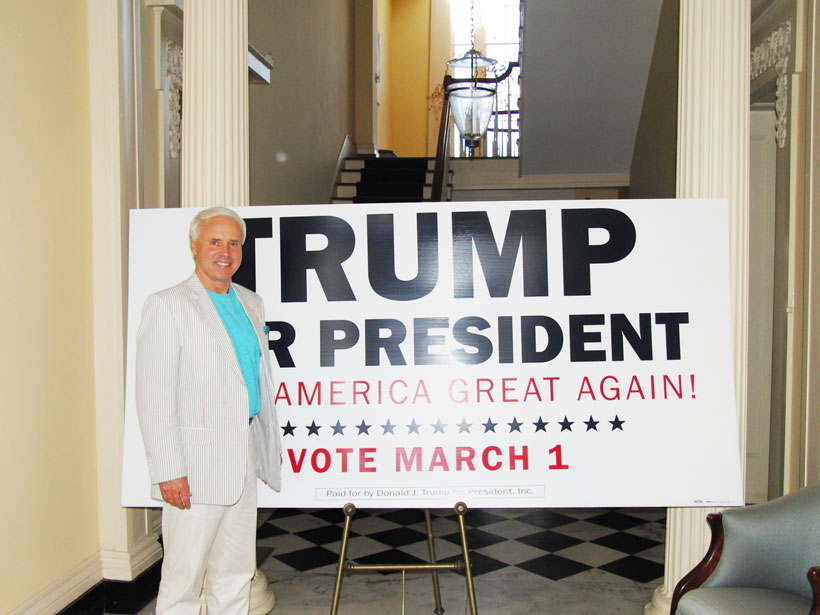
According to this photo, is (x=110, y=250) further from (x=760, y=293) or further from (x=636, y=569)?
(x=760, y=293)

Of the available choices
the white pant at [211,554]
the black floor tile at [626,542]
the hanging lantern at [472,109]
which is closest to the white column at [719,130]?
the black floor tile at [626,542]

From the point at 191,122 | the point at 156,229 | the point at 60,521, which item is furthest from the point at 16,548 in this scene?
the point at 191,122

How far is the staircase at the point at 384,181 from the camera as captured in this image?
9.26 metres

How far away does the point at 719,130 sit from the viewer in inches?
121

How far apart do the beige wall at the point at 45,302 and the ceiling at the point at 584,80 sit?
4.99m

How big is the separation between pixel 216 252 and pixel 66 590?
1.58 m

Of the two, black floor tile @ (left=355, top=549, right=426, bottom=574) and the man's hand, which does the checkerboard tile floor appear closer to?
black floor tile @ (left=355, top=549, right=426, bottom=574)

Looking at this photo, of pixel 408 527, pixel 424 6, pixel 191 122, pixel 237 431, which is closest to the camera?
pixel 237 431

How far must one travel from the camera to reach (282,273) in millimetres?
3012

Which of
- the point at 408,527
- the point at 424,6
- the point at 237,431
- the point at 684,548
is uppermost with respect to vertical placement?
the point at 424,6

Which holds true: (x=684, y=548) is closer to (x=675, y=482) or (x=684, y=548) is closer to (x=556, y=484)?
(x=675, y=482)

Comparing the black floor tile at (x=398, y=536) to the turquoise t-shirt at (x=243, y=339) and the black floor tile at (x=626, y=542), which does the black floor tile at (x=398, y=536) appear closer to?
the black floor tile at (x=626, y=542)

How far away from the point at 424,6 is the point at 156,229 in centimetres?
1255

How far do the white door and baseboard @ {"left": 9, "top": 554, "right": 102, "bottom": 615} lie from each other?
4044 millimetres
